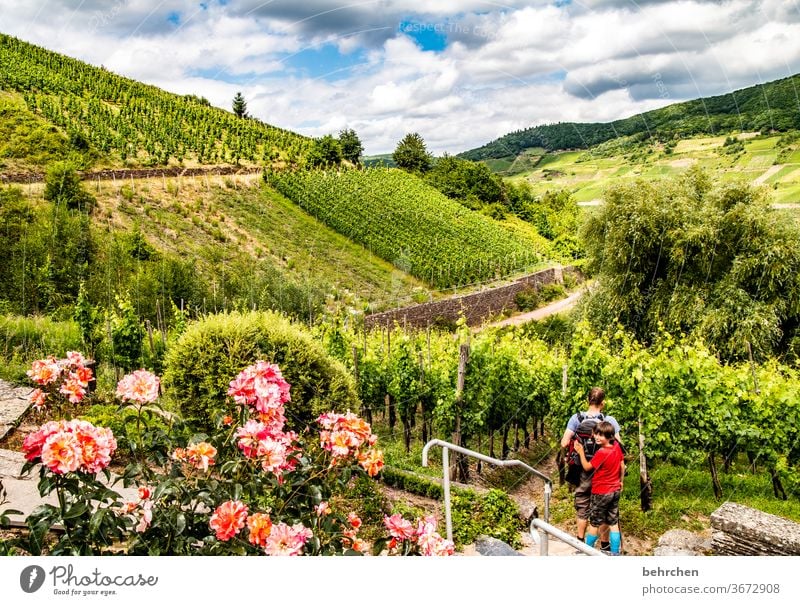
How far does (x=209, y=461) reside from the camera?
2656mm

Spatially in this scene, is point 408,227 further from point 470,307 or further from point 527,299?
point 527,299

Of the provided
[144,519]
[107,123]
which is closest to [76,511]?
[144,519]

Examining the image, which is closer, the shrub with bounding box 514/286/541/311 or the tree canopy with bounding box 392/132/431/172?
the shrub with bounding box 514/286/541/311

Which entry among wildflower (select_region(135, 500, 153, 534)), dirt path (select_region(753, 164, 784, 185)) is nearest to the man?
wildflower (select_region(135, 500, 153, 534))

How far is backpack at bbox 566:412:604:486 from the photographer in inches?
192

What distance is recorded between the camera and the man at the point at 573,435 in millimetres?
4883

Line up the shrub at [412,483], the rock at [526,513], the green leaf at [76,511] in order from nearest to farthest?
1. the green leaf at [76,511]
2. the rock at [526,513]
3. the shrub at [412,483]

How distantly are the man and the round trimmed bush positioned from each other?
8.52 ft

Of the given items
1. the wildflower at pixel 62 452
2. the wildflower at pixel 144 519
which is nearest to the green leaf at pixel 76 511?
the wildflower at pixel 144 519

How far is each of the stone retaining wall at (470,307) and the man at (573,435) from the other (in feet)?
51.3

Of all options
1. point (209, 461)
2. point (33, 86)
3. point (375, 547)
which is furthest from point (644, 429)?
point (33, 86)

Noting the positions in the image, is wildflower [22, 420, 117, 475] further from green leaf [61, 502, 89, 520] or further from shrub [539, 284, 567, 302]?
shrub [539, 284, 567, 302]

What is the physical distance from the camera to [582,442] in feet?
16.3

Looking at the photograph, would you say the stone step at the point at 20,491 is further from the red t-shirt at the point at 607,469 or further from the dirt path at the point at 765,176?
the dirt path at the point at 765,176
